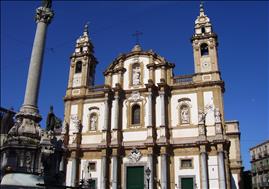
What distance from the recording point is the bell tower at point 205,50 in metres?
25.4

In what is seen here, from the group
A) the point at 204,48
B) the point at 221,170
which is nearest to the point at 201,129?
the point at 221,170

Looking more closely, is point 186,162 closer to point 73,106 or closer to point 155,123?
point 155,123

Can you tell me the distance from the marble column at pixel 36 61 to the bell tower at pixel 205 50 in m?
14.1

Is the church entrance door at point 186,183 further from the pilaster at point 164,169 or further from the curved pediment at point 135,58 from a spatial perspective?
the curved pediment at point 135,58

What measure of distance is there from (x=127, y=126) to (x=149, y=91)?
3.48 m

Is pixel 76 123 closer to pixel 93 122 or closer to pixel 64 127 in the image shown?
pixel 64 127

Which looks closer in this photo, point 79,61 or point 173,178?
point 173,178

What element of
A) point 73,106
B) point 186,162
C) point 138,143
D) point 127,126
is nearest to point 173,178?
point 186,162

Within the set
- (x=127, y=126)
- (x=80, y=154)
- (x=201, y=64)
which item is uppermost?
(x=201, y=64)

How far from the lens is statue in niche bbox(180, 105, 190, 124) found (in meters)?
24.6

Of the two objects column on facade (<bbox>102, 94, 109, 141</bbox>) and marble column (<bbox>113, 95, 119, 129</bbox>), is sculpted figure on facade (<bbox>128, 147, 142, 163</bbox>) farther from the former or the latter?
column on facade (<bbox>102, 94, 109, 141</bbox>)

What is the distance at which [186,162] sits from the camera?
925 inches

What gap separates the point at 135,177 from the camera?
2409 cm

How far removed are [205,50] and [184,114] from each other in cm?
621
